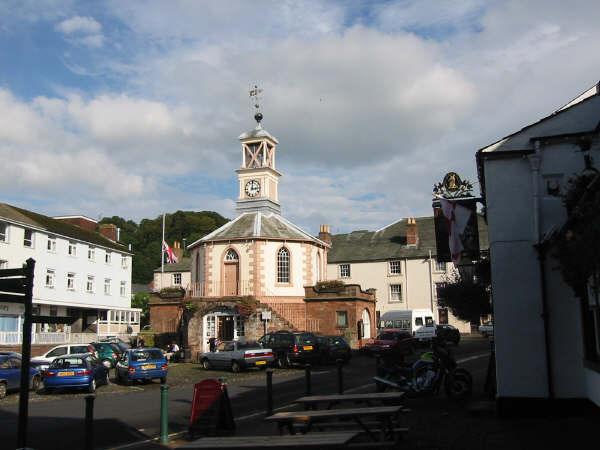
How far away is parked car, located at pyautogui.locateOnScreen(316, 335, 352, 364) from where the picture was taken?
31.3 m

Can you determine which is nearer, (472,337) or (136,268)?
(472,337)

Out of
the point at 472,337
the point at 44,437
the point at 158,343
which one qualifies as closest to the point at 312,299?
the point at 158,343

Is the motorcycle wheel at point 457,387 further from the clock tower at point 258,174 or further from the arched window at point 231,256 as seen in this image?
the clock tower at point 258,174

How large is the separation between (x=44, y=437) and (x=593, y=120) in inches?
526

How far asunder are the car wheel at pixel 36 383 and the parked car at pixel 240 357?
874 cm

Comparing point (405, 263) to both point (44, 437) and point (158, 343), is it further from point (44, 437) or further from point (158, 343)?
point (44, 437)

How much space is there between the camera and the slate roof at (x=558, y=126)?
1323cm

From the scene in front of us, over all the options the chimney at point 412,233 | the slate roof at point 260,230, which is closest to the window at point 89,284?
the slate roof at point 260,230

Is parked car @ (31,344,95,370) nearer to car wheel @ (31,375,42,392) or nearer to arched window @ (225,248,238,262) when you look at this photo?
car wheel @ (31,375,42,392)

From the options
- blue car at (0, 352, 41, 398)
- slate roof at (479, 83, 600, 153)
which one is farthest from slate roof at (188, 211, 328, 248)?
slate roof at (479, 83, 600, 153)

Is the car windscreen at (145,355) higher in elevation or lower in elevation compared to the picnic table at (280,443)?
higher

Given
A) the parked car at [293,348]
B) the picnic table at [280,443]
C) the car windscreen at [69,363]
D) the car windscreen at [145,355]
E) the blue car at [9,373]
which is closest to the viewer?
the picnic table at [280,443]

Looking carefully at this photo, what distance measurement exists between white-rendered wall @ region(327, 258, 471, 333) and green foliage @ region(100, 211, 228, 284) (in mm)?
51559

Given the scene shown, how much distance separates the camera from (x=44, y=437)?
1309 cm
